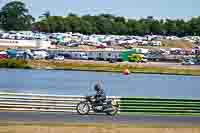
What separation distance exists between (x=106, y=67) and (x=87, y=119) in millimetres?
106225

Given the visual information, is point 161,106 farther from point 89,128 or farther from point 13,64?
point 13,64

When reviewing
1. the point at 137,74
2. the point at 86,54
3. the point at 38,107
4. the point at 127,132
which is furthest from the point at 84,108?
the point at 86,54

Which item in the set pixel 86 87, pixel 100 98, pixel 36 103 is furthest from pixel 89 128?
pixel 86 87

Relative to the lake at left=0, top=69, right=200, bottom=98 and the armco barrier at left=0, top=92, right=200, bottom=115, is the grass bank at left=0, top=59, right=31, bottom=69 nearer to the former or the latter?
the lake at left=0, top=69, right=200, bottom=98

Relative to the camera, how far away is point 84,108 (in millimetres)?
36719

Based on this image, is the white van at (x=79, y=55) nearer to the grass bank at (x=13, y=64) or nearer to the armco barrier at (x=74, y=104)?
the grass bank at (x=13, y=64)

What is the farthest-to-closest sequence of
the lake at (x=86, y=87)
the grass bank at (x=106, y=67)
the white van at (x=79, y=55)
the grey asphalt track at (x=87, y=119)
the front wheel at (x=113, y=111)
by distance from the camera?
the white van at (x=79, y=55), the grass bank at (x=106, y=67), the lake at (x=86, y=87), the front wheel at (x=113, y=111), the grey asphalt track at (x=87, y=119)

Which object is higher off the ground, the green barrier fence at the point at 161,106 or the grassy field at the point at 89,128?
the grassy field at the point at 89,128

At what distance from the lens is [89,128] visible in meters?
28.7

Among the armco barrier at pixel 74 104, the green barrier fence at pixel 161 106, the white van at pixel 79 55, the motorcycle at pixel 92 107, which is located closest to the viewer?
the motorcycle at pixel 92 107

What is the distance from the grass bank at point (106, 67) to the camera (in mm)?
135500

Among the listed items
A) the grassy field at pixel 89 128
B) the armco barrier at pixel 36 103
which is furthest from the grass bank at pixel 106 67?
the grassy field at pixel 89 128

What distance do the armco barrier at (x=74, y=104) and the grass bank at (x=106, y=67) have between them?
305 feet

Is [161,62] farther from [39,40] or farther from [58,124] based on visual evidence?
[58,124]
